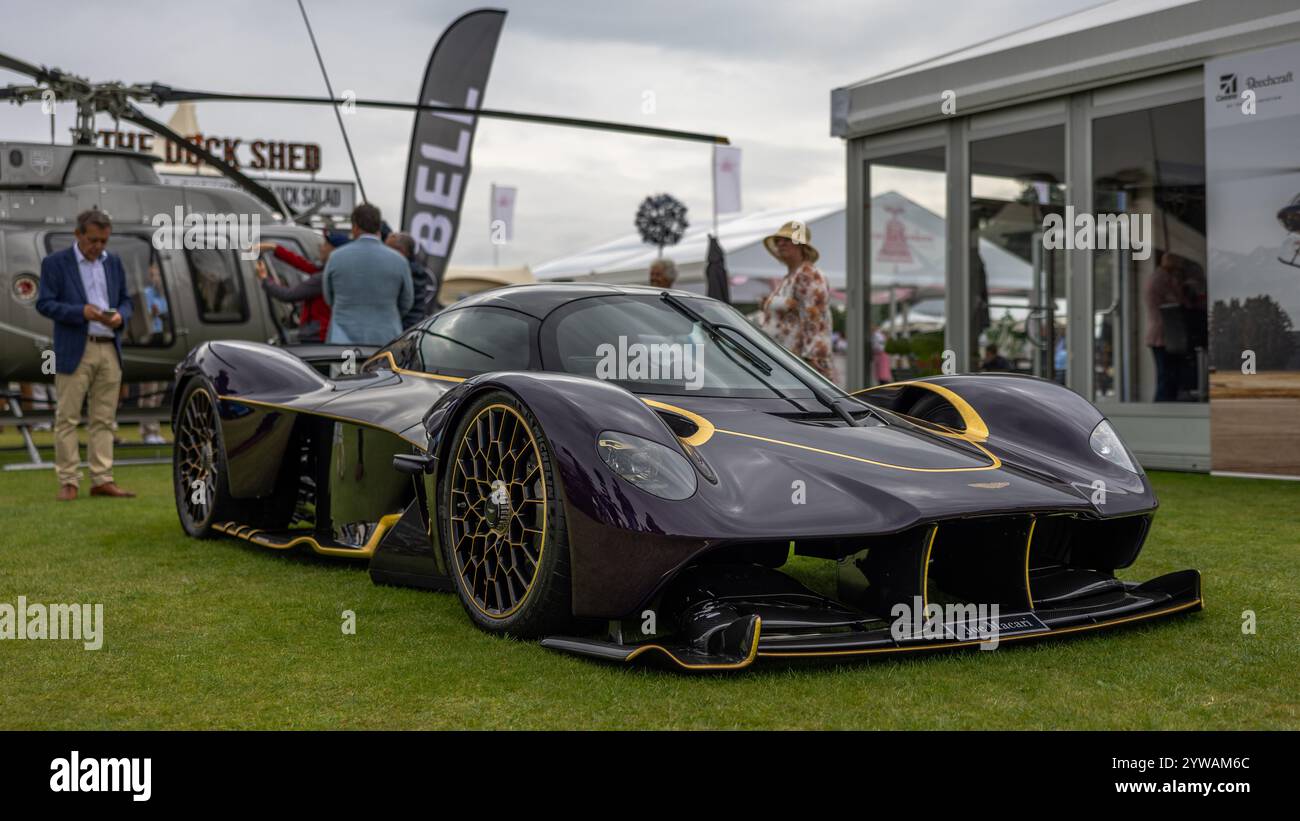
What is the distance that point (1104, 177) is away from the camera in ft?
32.1

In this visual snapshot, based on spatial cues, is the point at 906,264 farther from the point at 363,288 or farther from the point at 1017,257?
the point at 363,288

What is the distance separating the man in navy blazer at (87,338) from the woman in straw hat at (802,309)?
424 cm

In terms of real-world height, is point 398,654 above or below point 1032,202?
below

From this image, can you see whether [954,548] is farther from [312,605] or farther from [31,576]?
[31,576]

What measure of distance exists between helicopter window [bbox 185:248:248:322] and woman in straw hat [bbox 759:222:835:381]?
21.9ft

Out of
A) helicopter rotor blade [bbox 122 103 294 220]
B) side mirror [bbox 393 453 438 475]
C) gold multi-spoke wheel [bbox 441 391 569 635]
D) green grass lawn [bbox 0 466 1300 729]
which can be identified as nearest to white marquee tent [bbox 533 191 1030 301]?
helicopter rotor blade [bbox 122 103 294 220]

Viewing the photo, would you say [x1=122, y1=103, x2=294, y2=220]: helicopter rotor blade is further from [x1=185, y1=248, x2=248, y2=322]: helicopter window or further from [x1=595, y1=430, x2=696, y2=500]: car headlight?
[x1=595, y1=430, x2=696, y2=500]: car headlight

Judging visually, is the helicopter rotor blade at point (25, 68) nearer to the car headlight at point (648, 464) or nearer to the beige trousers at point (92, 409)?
the beige trousers at point (92, 409)

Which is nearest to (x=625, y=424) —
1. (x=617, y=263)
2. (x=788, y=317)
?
(x=788, y=317)

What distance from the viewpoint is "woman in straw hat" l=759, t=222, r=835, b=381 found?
750 cm

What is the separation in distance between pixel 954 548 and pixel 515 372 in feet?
4.70

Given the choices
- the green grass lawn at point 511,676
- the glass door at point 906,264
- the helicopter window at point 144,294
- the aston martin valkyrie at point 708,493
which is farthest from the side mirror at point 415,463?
the helicopter window at point 144,294

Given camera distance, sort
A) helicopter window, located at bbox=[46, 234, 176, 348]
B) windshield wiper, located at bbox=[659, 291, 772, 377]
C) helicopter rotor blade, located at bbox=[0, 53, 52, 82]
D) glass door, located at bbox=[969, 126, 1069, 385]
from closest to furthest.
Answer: windshield wiper, located at bbox=[659, 291, 772, 377], helicopter rotor blade, located at bbox=[0, 53, 52, 82], glass door, located at bbox=[969, 126, 1069, 385], helicopter window, located at bbox=[46, 234, 176, 348]

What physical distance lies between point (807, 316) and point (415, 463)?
3.86 metres
